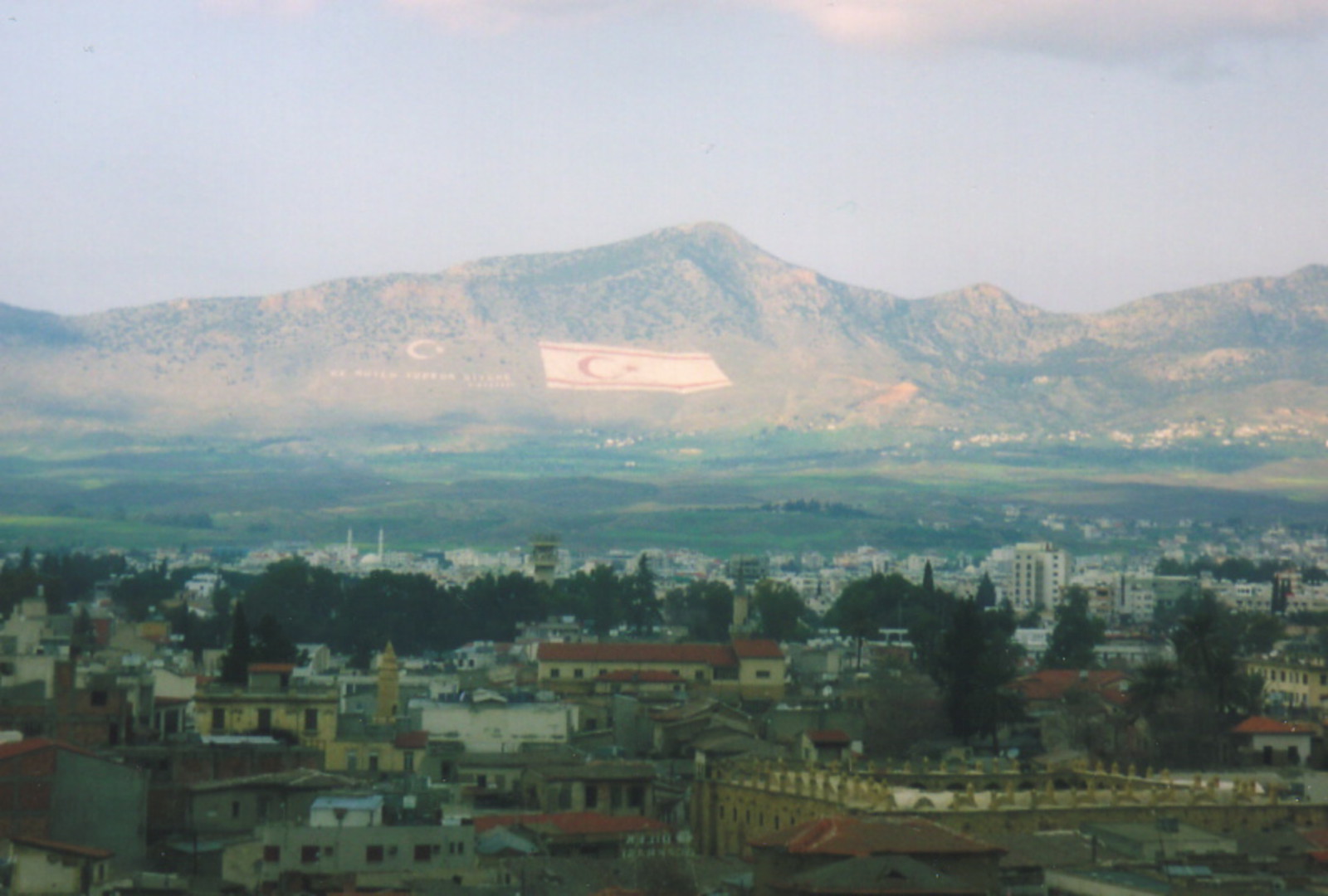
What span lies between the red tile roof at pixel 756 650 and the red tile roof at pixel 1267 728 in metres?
22.6

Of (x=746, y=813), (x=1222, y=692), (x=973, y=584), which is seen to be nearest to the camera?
(x=746, y=813)

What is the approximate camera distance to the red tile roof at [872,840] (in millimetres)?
27641

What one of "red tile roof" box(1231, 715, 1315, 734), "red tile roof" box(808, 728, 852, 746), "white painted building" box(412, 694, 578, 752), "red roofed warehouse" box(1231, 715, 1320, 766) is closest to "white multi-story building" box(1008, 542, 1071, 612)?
"red tile roof" box(1231, 715, 1315, 734)

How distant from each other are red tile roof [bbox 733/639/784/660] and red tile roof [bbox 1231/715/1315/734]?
891 inches

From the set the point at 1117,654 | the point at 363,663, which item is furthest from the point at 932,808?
the point at 1117,654

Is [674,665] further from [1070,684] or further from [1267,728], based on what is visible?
[1267,728]

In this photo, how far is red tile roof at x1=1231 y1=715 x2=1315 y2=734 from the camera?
174 ft

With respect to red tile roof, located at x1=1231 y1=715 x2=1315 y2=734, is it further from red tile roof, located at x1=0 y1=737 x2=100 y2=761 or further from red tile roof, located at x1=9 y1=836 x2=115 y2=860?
red tile roof, located at x1=9 y1=836 x2=115 y2=860

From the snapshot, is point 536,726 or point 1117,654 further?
point 1117,654

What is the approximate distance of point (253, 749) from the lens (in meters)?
43.9

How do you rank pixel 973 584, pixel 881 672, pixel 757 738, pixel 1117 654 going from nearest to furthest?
1. pixel 757 738
2. pixel 881 672
3. pixel 1117 654
4. pixel 973 584

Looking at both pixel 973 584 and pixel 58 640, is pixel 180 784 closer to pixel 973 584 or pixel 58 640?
pixel 58 640

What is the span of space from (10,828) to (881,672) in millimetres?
39001

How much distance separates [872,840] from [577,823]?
1179 cm
